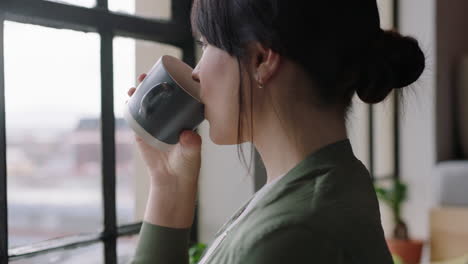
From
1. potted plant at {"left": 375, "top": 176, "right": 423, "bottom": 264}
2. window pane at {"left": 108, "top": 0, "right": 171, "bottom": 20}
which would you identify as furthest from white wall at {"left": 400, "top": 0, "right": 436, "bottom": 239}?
window pane at {"left": 108, "top": 0, "right": 171, "bottom": 20}

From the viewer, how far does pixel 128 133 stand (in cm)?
118

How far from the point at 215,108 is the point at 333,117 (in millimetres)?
126

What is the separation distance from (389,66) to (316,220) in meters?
0.20

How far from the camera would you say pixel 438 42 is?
2.36 meters

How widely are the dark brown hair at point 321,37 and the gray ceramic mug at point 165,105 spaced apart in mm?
86

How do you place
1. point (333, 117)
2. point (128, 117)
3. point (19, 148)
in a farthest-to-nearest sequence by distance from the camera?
point (19, 148) < point (128, 117) < point (333, 117)

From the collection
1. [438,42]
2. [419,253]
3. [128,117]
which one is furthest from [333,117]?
[438,42]

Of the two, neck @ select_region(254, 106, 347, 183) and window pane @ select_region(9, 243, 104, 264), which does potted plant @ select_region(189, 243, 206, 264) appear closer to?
window pane @ select_region(9, 243, 104, 264)

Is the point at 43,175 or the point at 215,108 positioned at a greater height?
the point at 215,108

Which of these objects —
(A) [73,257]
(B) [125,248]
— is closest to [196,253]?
(B) [125,248]

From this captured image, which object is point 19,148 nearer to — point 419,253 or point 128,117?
point 128,117

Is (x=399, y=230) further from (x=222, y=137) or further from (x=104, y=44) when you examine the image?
(x=222, y=137)

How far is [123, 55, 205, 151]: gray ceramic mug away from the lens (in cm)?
66

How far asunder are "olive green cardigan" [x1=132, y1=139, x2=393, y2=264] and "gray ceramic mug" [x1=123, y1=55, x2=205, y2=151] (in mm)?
169
